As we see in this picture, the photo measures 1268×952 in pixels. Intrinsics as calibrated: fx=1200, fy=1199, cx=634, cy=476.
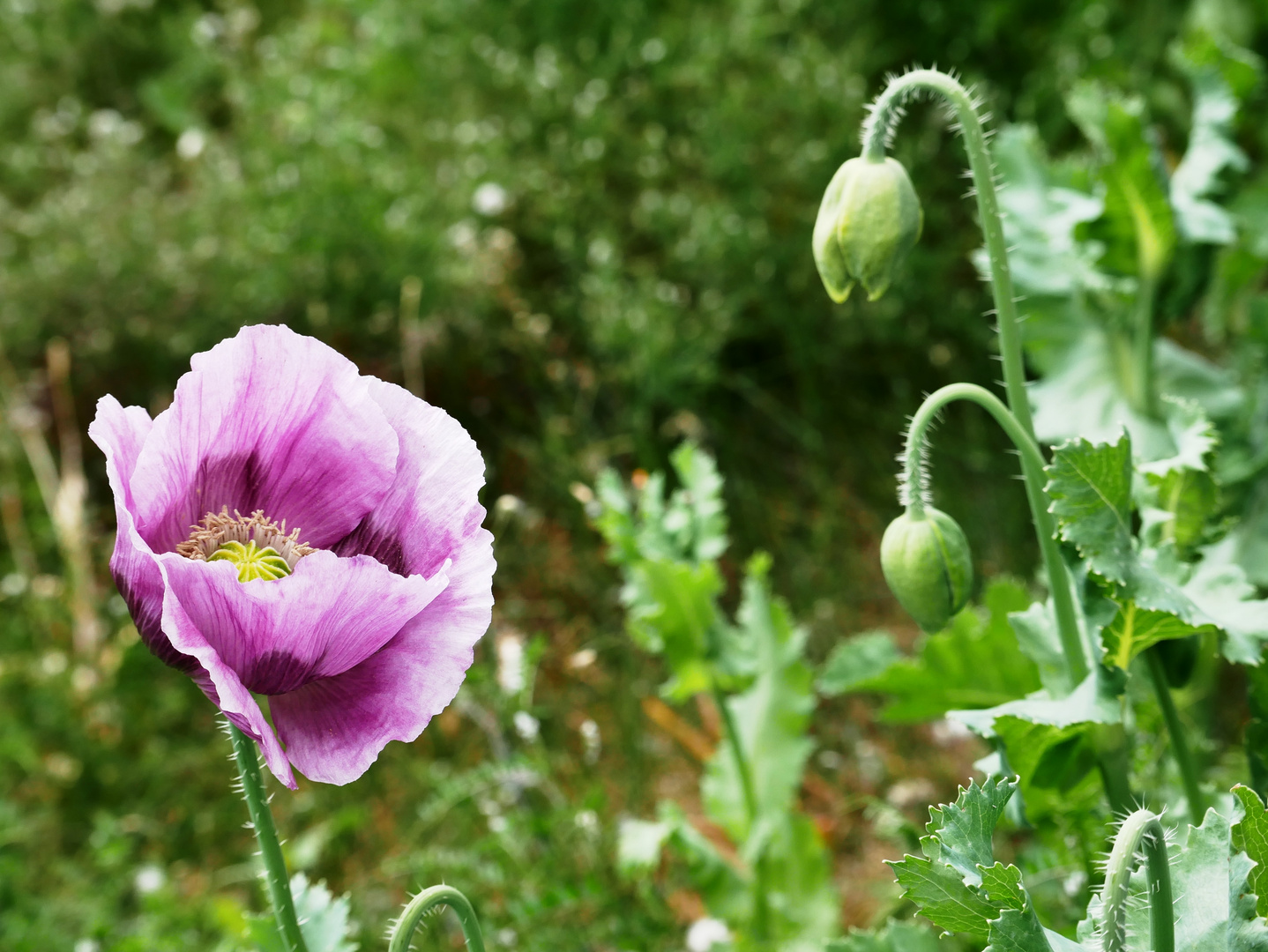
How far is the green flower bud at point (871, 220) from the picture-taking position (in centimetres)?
104

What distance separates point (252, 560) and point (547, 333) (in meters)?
2.31

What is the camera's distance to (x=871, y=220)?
1.04 metres

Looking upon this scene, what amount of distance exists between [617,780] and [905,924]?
132cm

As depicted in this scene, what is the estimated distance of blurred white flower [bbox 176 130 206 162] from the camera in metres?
3.82

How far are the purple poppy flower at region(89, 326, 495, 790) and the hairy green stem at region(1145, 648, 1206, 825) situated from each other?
769 mm

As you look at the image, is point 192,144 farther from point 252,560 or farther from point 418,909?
point 418,909

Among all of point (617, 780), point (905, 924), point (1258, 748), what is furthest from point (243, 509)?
point (617, 780)

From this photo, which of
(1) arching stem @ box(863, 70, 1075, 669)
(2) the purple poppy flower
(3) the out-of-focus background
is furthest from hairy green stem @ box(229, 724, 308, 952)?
(3) the out-of-focus background

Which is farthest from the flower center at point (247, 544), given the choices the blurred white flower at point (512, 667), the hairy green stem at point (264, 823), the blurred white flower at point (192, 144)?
the blurred white flower at point (192, 144)

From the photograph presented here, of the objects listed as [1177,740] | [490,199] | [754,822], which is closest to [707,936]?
[754,822]

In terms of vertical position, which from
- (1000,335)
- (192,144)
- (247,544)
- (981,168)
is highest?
(981,168)

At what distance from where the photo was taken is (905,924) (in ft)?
4.19

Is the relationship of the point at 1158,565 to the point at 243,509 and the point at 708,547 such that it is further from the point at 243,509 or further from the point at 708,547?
the point at 243,509

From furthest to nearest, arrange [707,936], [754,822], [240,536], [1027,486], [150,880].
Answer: [150,880] < [754,822] < [707,936] < [1027,486] < [240,536]
